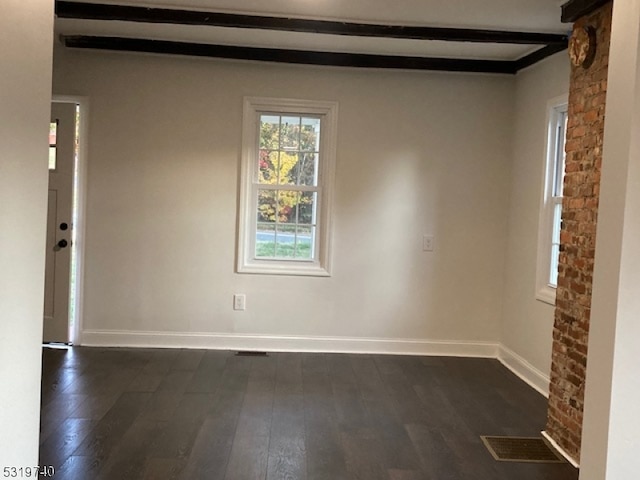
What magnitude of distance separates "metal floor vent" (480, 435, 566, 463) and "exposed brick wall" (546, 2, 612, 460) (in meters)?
0.08

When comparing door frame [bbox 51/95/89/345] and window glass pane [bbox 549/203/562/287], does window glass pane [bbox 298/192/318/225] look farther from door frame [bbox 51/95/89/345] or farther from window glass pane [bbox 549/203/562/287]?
window glass pane [bbox 549/203/562/287]

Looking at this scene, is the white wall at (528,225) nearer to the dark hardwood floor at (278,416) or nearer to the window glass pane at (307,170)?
the dark hardwood floor at (278,416)

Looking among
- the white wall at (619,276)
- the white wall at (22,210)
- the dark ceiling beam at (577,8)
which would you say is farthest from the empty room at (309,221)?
the white wall at (22,210)

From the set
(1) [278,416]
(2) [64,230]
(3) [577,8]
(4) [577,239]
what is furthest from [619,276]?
(2) [64,230]

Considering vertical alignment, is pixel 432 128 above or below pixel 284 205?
above

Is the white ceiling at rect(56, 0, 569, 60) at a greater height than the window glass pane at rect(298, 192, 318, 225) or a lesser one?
greater

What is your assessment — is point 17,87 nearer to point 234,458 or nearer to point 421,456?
point 234,458

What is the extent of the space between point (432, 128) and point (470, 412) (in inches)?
96.3

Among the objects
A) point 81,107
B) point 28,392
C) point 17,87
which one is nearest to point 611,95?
point 17,87

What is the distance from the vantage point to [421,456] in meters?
2.85

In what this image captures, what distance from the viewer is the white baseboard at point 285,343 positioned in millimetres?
4633

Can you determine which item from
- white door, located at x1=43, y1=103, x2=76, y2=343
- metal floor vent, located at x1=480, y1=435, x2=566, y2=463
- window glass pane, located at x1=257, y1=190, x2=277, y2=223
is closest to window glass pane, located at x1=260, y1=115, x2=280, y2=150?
window glass pane, located at x1=257, y1=190, x2=277, y2=223

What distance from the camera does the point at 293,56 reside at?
4.43 metres

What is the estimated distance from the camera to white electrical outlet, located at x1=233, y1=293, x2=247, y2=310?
4.70 meters
